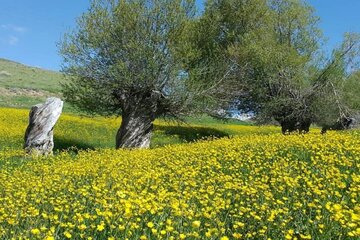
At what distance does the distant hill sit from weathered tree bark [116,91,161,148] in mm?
14243

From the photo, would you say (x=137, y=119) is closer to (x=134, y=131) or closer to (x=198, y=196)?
(x=134, y=131)

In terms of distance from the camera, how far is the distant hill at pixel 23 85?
6131 centimetres

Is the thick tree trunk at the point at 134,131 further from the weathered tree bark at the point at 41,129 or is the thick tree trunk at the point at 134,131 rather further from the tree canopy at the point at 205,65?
the weathered tree bark at the point at 41,129

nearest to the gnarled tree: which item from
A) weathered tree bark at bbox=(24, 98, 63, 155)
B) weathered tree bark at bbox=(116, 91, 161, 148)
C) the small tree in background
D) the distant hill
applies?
weathered tree bark at bbox=(116, 91, 161, 148)

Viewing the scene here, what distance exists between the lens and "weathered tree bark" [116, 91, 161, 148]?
24.9 m

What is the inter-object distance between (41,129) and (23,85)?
6061 cm

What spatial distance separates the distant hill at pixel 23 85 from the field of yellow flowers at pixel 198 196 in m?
27.2

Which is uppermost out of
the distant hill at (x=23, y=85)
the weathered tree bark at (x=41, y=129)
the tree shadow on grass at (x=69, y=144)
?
the distant hill at (x=23, y=85)

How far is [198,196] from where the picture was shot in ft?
26.9

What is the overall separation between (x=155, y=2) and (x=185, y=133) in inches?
575

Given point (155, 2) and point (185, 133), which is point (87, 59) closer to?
point (155, 2)

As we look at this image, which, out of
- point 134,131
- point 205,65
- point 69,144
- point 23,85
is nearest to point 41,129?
point 134,131

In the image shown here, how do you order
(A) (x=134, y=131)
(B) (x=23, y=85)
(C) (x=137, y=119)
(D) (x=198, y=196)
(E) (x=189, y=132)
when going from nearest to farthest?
(D) (x=198, y=196) < (A) (x=134, y=131) < (C) (x=137, y=119) < (E) (x=189, y=132) < (B) (x=23, y=85)

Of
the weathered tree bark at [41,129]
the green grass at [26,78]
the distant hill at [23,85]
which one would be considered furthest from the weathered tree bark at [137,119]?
the green grass at [26,78]
